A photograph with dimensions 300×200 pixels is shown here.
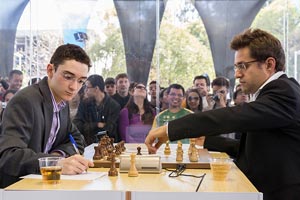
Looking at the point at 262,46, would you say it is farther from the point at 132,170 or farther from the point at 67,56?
the point at 67,56

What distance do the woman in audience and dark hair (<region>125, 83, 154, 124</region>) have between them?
1.61 feet

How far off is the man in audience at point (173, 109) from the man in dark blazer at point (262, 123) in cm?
286

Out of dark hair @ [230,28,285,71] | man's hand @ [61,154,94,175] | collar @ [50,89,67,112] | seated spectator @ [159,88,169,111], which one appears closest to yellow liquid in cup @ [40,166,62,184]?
man's hand @ [61,154,94,175]

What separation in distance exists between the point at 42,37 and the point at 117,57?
3.29ft

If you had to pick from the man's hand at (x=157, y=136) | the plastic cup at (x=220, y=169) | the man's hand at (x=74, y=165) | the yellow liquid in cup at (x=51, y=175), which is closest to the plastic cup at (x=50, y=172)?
the yellow liquid in cup at (x=51, y=175)

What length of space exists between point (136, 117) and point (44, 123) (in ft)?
11.0

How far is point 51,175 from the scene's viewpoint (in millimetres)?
1430

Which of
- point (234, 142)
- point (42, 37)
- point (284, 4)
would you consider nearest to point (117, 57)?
point (42, 37)

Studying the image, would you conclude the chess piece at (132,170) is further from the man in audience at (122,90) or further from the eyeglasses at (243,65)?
the man in audience at (122,90)

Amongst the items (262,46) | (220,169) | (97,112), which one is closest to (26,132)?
(220,169)

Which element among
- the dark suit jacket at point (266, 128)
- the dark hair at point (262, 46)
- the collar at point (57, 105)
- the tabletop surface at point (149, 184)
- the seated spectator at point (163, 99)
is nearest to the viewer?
the tabletop surface at point (149, 184)

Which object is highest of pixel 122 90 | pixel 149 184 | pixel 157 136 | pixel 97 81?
pixel 97 81

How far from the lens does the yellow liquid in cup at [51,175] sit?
143cm

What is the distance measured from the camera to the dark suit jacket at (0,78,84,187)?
1726 millimetres
